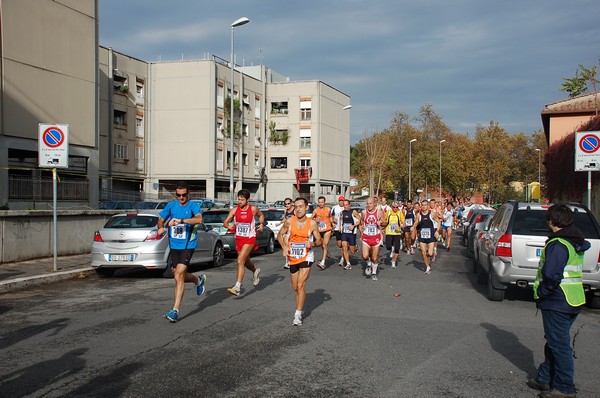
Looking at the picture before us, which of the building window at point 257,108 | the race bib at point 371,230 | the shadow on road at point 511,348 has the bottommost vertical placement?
the shadow on road at point 511,348

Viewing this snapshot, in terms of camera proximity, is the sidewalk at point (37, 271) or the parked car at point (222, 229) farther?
the parked car at point (222, 229)

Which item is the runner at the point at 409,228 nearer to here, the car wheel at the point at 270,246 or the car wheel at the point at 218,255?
the car wheel at the point at 270,246

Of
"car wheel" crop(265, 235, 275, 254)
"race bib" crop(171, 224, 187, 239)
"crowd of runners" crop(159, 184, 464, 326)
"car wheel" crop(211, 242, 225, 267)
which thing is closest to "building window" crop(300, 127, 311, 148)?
"car wheel" crop(265, 235, 275, 254)

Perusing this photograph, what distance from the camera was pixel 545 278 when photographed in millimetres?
5160

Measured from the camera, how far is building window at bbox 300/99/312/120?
197 feet

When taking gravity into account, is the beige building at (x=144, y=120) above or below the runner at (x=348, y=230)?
above

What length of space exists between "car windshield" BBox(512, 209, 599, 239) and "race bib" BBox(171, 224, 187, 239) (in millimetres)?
5529

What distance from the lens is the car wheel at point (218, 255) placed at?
15.5m

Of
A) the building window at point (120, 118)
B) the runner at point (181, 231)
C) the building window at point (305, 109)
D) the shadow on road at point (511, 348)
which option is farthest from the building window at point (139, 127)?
the shadow on road at point (511, 348)

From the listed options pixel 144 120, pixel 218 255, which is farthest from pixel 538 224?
pixel 144 120

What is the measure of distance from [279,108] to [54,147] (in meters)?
48.7

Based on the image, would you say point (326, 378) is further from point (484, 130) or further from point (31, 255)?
point (484, 130)

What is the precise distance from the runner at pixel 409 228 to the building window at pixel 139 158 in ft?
112

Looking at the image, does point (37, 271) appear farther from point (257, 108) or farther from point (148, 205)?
point (257, 108)
